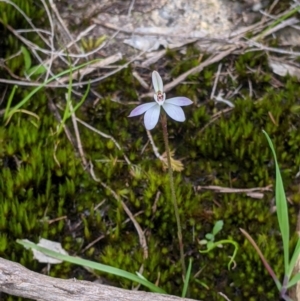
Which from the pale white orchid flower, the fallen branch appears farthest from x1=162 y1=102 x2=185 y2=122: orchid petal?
the fallen branch

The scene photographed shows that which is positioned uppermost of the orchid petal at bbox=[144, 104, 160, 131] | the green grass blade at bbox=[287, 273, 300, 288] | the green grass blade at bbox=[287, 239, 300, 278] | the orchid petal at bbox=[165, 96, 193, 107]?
the orchid petal at bbox=[165, 96, 193, 107]

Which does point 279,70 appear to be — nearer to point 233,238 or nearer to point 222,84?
point 222,84

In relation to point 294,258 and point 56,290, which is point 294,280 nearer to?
point 294,258

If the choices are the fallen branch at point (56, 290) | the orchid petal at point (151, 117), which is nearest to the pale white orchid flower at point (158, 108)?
the orchid petal at point (151, 117)

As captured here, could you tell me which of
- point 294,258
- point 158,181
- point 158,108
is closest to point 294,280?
point 294,258

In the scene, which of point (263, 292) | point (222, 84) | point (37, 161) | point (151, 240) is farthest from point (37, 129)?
point (263, 292)

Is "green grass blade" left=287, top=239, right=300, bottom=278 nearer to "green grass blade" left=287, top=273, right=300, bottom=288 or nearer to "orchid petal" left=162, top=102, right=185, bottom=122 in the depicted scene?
"green grass blade" left=287, top=273, right=300, bottom=288

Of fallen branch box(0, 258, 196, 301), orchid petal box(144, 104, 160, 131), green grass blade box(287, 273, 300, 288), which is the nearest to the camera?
orchid petal box(144, 104, 160, 131)
